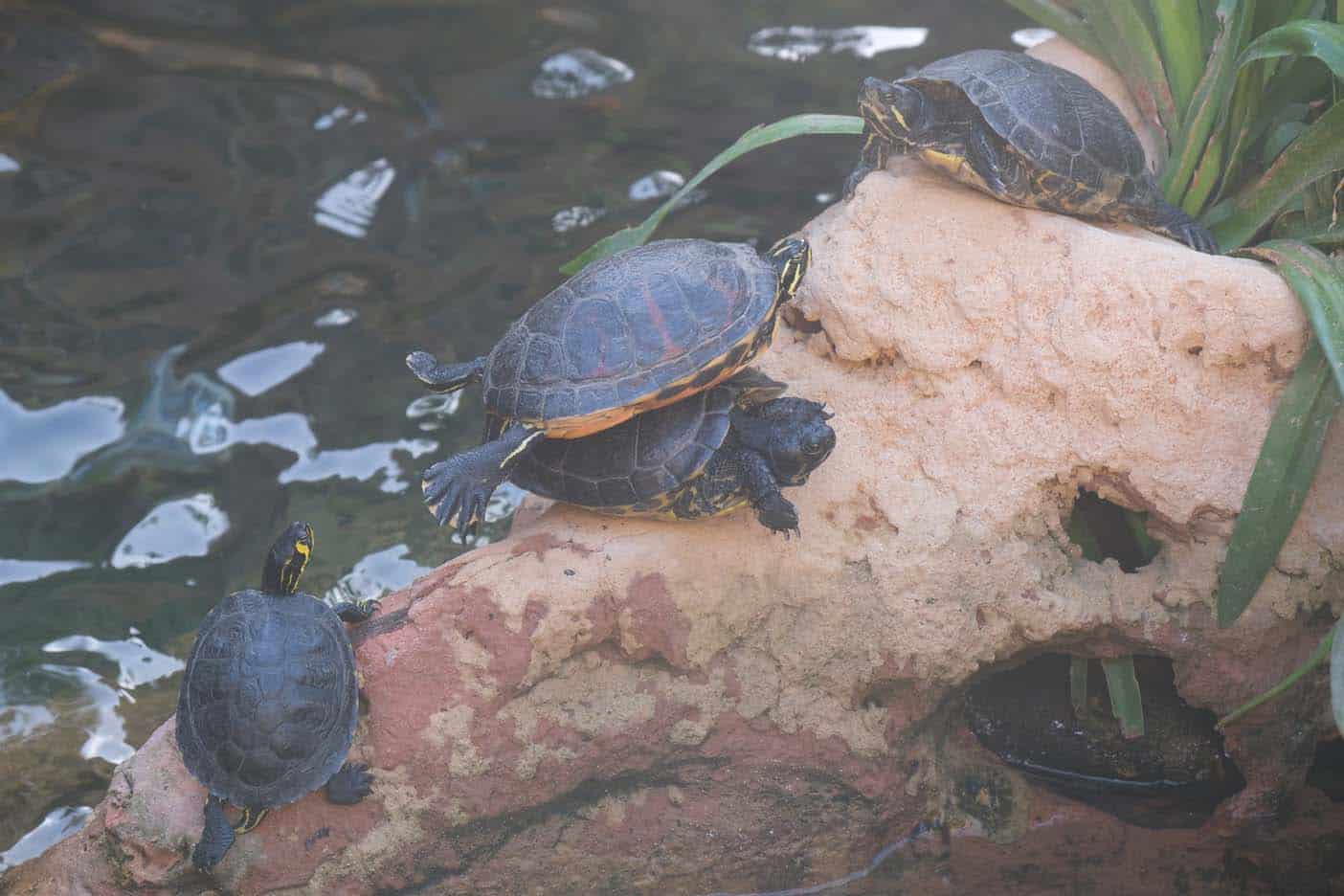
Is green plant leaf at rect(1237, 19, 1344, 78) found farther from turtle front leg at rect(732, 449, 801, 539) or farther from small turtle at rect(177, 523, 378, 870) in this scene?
small turtle at rect(177, 523, 378, 870)

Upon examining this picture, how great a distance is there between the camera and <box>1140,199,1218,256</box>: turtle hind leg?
3.39 m

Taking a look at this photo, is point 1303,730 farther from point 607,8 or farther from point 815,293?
point 607,8

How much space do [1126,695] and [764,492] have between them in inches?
45.5

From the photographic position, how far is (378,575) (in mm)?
4180

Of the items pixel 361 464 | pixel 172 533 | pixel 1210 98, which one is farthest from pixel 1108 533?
pixel 172 533

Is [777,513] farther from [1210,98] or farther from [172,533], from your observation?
[172,533]

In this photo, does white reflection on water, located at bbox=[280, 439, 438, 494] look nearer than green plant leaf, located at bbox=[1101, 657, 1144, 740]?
No

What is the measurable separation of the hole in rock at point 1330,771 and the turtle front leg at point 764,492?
5.17 ft

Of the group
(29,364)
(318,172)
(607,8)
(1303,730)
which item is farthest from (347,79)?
(1303,730)

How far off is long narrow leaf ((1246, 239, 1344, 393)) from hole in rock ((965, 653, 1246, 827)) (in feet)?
3.27

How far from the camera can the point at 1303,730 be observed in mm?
2986

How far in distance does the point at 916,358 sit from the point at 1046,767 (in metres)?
1.22

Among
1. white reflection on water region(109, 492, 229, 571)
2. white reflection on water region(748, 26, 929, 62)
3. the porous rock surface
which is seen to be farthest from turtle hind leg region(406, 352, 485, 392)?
white reflection on water region(748, 26, 929, 62)

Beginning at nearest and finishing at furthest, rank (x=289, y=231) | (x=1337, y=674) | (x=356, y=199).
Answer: (x=1337, y=674)
(x=289, y=231)
(x=356, y=199)
